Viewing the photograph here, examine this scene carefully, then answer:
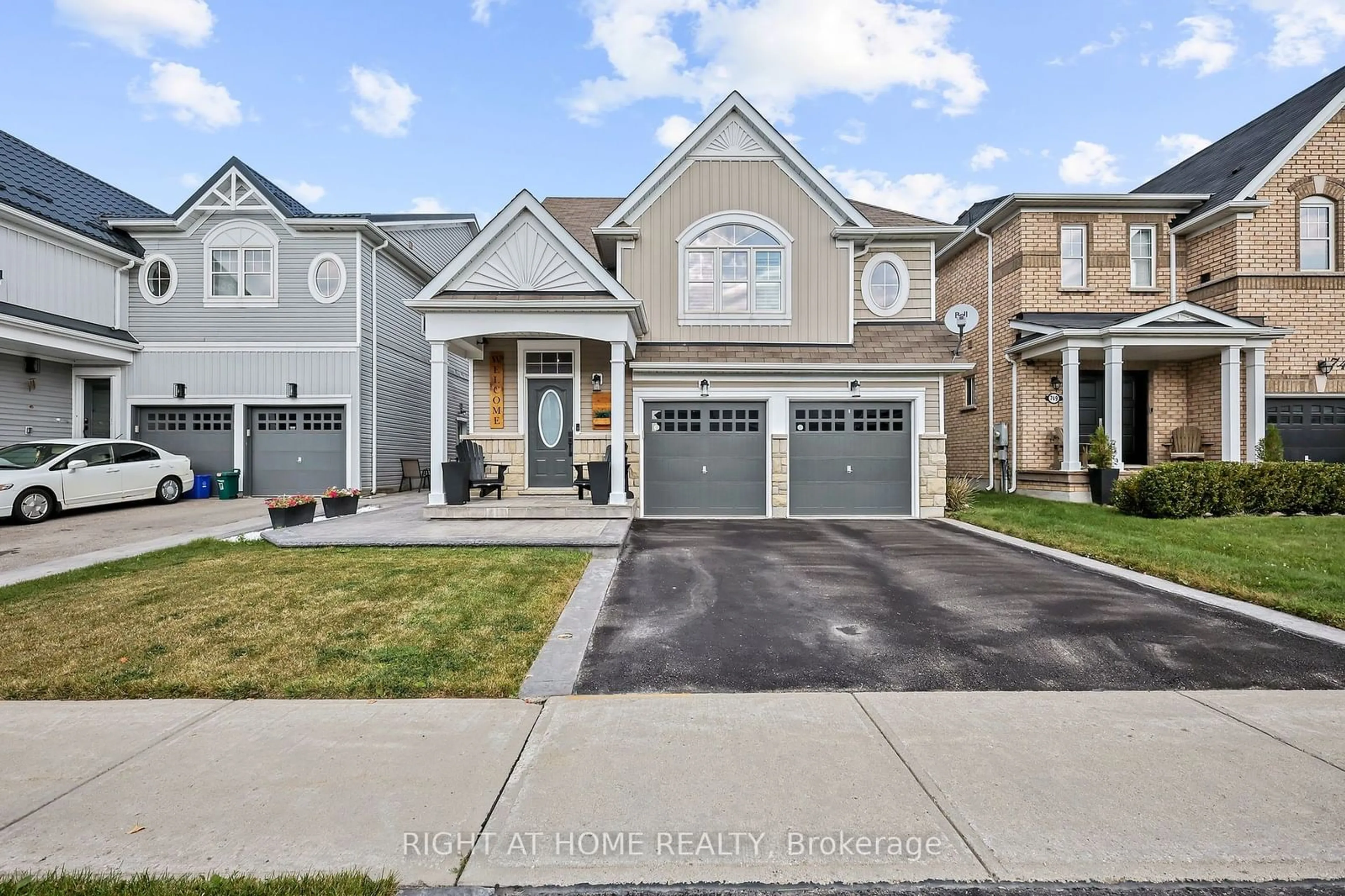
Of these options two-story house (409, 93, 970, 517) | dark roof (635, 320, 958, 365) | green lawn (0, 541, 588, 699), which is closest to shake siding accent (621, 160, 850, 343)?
two-story house (409, 93, 970, 517)

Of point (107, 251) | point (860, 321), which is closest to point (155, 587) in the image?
point (860, 321)

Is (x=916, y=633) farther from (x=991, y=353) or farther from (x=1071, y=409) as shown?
(x=991, y=353)

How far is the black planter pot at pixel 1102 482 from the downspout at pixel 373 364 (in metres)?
16.5

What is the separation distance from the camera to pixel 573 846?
2.47 metres

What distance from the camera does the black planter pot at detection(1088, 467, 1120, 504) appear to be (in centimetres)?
1303

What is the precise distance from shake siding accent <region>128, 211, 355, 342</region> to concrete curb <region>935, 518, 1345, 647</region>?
49.7 feet

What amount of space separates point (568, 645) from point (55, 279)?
16.6 meters

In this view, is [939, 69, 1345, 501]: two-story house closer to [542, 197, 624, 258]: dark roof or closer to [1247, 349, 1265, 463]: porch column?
[1247, 349, 1265, 463]: porch column

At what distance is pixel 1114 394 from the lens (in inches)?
525

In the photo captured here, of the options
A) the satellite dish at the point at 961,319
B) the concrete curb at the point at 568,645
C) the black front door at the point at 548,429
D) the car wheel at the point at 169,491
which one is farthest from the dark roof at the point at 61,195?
the satellite dish at the point at 961,319

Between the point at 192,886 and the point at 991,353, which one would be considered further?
the point at 991,353

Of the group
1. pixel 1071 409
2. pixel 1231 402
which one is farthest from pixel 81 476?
pixel 1231 402

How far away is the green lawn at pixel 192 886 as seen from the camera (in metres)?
2.16

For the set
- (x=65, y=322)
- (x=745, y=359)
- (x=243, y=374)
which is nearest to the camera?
(x=745, y=359)
